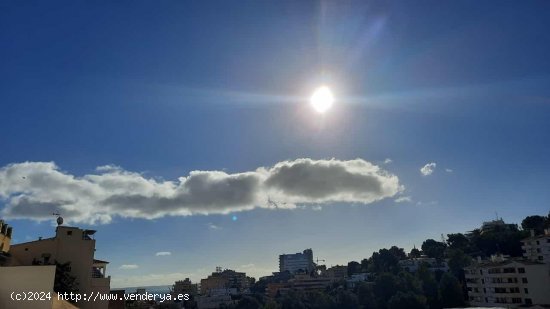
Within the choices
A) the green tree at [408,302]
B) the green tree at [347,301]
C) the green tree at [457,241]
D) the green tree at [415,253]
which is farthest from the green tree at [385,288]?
the green tree at [415,253]

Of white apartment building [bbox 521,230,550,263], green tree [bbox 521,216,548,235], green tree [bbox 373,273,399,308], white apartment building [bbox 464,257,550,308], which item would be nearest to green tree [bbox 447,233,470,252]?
green tree [bbox 521,216,548,235]

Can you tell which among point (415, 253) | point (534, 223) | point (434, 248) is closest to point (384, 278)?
point (534, 223)

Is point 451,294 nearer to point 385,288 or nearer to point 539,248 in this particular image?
point 385,288

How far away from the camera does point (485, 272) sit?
81.6 metres

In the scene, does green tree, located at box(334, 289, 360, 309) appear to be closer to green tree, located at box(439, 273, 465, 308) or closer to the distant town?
the distant town

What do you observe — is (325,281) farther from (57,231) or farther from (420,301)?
(57,231)

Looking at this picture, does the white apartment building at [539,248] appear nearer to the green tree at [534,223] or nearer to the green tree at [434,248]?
the green tree at [534,223]

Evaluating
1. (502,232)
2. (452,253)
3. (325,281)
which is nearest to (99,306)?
(452,253)

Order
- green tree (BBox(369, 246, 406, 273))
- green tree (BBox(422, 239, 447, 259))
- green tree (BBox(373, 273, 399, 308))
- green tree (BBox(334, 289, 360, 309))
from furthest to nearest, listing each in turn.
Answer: green tree (BBox(422, 239, 447, 259))
green tree (BBox(369, 246, 406, 273))
green tree (BBox(334, 289, 360, 309))
green tree (BBox(373, 273, 399, 308))

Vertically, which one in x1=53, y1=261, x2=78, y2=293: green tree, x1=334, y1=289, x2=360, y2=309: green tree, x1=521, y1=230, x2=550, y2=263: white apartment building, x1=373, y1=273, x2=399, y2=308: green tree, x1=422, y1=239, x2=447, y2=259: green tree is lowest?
x1=334, y1=289, x2=360, y2=309: green tree

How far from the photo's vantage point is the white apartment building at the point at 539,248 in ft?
279

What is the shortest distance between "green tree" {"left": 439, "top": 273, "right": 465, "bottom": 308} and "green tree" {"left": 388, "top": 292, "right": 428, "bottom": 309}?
180 inches

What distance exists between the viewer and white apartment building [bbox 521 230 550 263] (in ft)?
279

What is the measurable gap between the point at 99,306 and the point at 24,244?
29.3 feet
